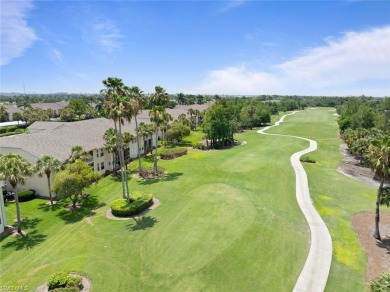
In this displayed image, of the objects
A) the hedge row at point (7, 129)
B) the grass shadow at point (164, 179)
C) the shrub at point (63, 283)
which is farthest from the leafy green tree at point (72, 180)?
the hedge row at point (7, 129)

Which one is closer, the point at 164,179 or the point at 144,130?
the point at 164,179

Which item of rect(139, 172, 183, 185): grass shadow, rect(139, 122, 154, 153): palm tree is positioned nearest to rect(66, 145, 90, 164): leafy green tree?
rect(139, 172, 183, 185): grass shadow

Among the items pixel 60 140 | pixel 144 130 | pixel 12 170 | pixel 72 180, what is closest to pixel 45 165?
Result: pixel 72 180

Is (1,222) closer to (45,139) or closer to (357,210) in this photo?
(45,139)

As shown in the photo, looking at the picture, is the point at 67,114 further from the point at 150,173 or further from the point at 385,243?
the point at 385,243

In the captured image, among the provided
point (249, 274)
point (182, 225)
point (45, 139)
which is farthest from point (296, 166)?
point (45, 139)
